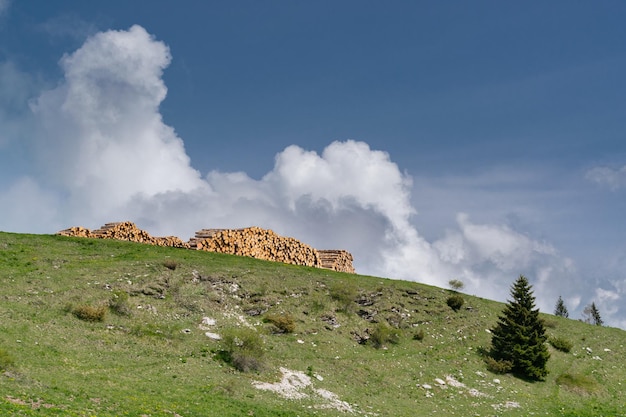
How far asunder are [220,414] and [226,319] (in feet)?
57.4

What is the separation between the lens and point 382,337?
48.2m

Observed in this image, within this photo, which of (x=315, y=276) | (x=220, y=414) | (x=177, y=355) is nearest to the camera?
(x=220, y=414)

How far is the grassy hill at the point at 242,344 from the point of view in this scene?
1143 inches

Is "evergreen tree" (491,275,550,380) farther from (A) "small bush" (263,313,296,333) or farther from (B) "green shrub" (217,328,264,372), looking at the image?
(B) "green shrub" (217,328,264,372)

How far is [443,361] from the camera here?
46.6 m

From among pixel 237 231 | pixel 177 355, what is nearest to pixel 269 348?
pixel 177 355

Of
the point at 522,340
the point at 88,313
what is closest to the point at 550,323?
the point at 522,340

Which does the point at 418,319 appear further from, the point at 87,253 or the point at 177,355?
the point at 87,253

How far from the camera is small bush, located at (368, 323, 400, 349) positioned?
4806 centimetres

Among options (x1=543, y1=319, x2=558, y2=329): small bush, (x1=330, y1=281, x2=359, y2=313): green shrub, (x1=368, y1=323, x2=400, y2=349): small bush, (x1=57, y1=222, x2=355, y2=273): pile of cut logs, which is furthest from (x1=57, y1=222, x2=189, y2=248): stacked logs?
(x1=543, y1=319, x2=558, y2=329): small bush

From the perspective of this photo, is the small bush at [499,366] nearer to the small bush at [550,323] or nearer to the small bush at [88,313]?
the small bush at [550,323]

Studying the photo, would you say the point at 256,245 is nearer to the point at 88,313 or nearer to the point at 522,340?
the point at 88,313

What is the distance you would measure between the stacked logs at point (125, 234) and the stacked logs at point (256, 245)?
11.0 feet

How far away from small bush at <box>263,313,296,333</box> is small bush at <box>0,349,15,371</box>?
22.8m
